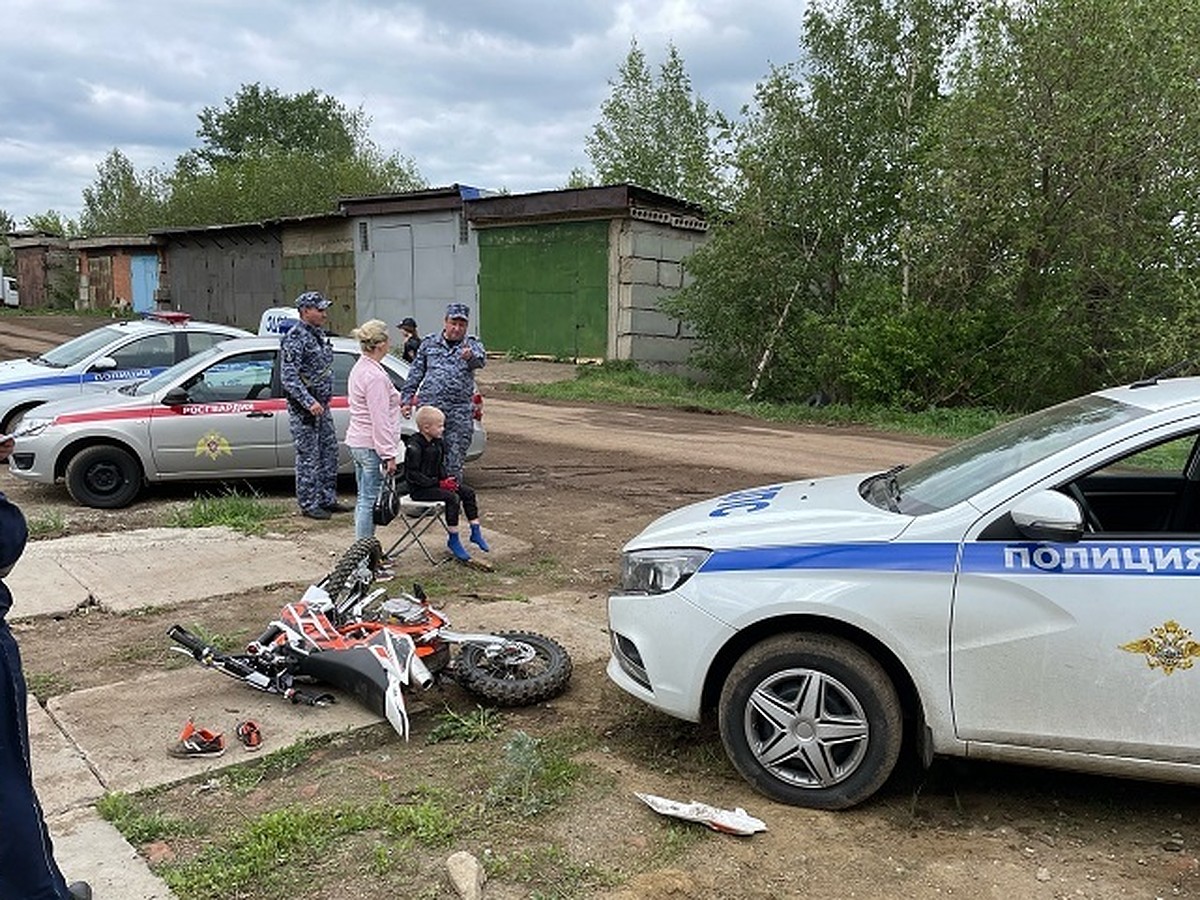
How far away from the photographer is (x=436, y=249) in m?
27.1

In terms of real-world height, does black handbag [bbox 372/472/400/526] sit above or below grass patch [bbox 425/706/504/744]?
above

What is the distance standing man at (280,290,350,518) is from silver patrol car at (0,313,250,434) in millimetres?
2396

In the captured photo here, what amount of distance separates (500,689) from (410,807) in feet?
3.14

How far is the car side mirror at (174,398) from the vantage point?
8719mm

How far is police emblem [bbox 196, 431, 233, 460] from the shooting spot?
29.0 ft

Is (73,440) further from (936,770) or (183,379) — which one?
(936,770)

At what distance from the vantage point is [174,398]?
8.73 metres

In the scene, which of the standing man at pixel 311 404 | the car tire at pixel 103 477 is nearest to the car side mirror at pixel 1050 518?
the standing man at pixel 311 404

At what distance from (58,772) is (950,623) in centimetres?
355

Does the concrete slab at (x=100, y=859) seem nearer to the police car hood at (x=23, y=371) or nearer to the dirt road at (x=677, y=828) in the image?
the dirt road at (x=677, y=828)

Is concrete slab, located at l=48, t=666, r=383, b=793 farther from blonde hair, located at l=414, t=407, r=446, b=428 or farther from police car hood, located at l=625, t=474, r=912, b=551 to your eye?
blonde hair, located at l=414, t=407, r=446, b=428

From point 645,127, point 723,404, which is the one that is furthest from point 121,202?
point 723,404

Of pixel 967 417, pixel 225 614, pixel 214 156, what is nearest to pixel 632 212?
pixel 967 417

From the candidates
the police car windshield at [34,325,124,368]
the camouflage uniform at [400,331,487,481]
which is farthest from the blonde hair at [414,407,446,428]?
the police car windshield at [34,325,124,368]
